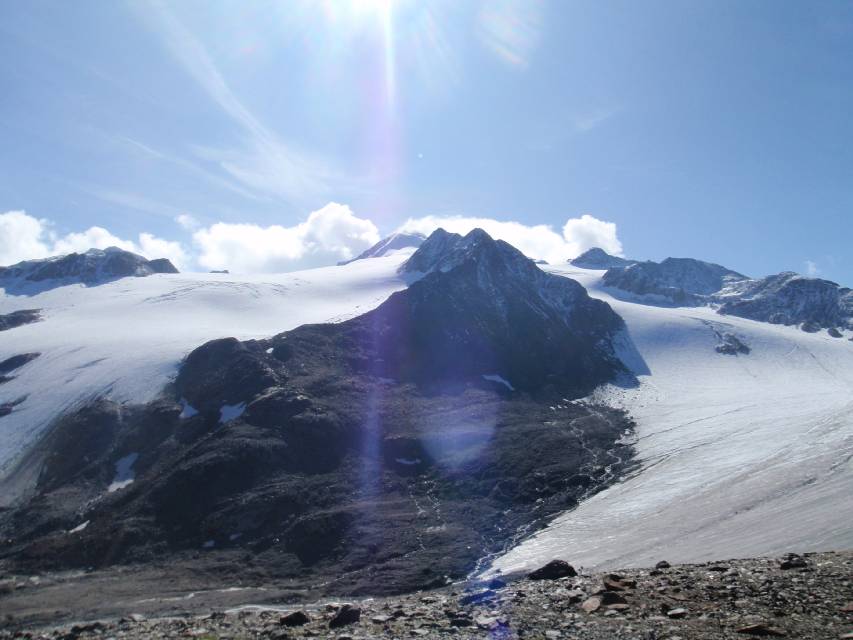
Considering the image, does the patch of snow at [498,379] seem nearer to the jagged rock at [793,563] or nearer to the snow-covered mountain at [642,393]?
the snow-covered mountain at [642,393]

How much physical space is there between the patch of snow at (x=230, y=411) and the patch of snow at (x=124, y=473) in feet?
36.3

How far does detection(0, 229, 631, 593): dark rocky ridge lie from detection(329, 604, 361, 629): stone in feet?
88.1

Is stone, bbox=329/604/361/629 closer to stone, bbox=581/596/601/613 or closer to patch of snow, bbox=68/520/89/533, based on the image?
stone, bbox=581/596/601/613

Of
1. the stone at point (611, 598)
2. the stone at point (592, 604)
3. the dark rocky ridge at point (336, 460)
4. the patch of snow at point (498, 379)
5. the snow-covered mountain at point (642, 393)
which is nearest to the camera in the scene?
the stone at point (592, 604)

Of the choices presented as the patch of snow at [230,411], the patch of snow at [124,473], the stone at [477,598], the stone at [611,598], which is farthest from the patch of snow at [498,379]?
the stone at [611,598]

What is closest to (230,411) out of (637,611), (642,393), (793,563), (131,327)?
(131,327)

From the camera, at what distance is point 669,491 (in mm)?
68375

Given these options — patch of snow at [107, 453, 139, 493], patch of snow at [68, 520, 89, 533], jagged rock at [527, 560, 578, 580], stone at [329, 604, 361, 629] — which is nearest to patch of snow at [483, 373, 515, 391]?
patch of snow at [107, 453, 139, 493]

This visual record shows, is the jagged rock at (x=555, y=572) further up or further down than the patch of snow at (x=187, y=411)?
further down

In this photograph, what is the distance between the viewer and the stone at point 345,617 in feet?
78.7

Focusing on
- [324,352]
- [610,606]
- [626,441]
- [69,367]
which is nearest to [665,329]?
[626,441]

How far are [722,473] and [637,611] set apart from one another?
188ft

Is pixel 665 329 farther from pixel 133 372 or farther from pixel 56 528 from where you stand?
pixel 56 528

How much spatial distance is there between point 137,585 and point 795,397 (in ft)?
340
